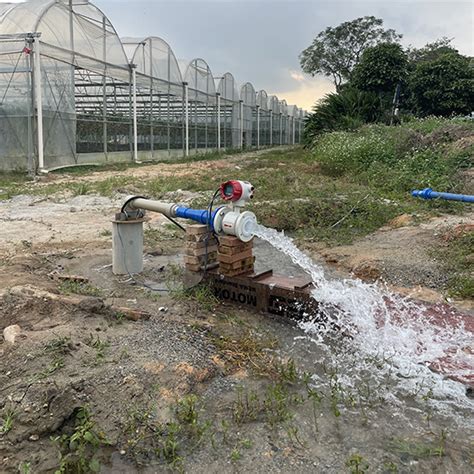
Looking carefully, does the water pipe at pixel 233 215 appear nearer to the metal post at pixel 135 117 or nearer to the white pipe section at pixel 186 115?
the metal post at pixel 135 117

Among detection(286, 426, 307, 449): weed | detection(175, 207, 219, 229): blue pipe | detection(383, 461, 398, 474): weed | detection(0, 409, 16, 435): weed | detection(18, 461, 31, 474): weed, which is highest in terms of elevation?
detection(175, 207, 219, 229): blue pipe

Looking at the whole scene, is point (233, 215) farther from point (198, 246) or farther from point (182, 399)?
point (182, 399)

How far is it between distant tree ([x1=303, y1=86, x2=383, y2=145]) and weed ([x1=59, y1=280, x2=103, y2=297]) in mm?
16339

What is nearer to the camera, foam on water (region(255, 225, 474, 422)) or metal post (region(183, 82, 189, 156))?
foam on water (region(255, 225, 474, 422))

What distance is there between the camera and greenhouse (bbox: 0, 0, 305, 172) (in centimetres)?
1273

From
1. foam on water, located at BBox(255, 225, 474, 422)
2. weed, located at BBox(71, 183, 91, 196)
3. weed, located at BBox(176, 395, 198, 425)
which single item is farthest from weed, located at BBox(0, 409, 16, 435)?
weed, located at BBox(71, 183, 91, 196)

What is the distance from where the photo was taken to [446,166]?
10.1 m

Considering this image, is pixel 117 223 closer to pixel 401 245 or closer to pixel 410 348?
pixel 410 348

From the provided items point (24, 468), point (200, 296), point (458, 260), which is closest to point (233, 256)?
point (200, 296)

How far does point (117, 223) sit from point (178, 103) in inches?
708

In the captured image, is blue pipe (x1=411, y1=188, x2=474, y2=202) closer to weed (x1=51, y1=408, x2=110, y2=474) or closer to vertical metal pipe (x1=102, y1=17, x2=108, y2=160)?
weed (x1=51, y1=408, x2=110, y2=474)

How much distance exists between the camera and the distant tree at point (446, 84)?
20.1m

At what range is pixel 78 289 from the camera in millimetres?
4098

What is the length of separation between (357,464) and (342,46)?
3917cm
